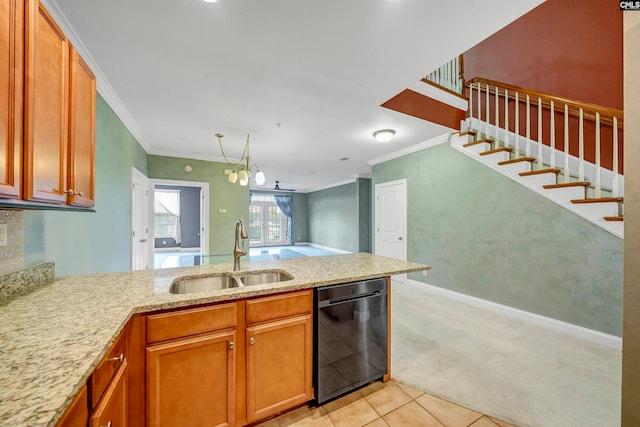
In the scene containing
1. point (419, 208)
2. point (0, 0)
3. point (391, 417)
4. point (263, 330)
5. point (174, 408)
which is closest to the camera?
point (0, 0)

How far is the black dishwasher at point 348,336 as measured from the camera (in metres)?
1.59

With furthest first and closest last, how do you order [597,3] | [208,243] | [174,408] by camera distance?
[208,243]
[597,3]
[174,408]

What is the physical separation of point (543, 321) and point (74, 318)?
13.4 ft

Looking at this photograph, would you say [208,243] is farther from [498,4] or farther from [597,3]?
[597,3]

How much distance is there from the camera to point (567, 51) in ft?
10.2

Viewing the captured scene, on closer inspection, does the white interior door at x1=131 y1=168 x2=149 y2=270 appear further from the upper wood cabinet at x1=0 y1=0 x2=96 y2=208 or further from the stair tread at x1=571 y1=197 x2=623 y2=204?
the stair tread at x1=571 y1=197 x2=623 y2=204

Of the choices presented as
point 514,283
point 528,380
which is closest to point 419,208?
point 514,283

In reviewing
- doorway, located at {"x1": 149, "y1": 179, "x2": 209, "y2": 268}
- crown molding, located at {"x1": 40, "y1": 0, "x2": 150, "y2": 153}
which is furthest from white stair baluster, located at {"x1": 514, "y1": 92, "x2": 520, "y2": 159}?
doorway, located at {"x1": 149, "y1": 179, "x2": 209, "y2": 268}

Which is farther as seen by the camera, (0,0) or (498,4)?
(498,4)

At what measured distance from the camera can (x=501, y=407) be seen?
1.65m

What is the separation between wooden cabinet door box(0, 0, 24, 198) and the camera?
0.85 m

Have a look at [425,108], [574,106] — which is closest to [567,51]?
[574,106]

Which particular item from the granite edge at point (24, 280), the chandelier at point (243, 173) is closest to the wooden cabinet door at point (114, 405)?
the granite edge at point (24, 280)

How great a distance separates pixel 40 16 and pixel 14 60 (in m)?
0.29
